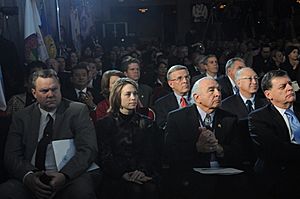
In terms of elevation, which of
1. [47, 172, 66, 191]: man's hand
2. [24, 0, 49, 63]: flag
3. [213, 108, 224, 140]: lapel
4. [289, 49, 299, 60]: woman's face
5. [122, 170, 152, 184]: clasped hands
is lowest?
[122, 170, 152, 184]: clasped hands

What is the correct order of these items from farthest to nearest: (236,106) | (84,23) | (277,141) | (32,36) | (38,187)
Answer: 1. (84,23)
2. (32,36)
3. (236,106)
4. (277,141)
5. (38,187)

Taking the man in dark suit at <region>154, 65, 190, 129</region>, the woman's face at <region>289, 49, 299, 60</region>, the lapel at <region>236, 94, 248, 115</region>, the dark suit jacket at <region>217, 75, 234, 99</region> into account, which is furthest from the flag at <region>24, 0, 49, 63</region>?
the woman's face at <region>289, 49, 299, 60</region>

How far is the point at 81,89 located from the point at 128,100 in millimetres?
2306

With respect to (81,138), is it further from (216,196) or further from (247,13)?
(247,13)

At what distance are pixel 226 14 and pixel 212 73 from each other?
673 inches

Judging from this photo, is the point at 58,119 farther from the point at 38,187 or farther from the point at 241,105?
the point at 241,105

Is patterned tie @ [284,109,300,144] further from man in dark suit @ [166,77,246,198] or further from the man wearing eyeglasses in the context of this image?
the man wearing eyeglasses

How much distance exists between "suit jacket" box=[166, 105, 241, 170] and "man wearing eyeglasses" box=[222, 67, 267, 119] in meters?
0.61

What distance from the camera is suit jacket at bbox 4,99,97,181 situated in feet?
13.9

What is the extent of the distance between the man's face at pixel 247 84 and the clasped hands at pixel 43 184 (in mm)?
2338

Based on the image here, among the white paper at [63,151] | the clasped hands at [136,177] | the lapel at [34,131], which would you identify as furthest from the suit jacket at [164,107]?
the lapel at [34,131]

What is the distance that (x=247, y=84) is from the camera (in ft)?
18.2

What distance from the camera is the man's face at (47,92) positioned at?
14.3 feet

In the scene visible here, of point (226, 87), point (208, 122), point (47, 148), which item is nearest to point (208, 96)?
point (208, 122)
